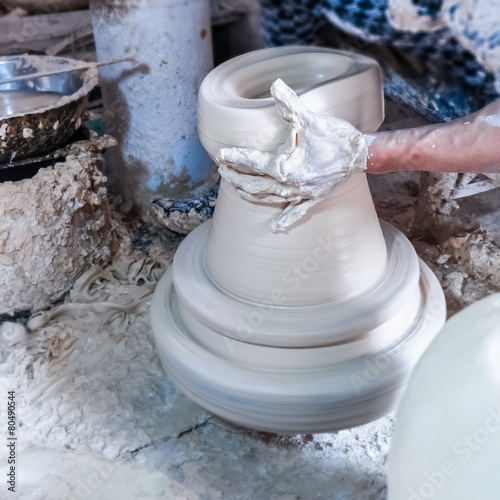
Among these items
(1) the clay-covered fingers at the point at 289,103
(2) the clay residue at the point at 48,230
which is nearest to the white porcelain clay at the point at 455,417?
(1) the clay-covered fingers at the point at 289,103

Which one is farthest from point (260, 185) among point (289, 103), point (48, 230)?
point (48, 230)

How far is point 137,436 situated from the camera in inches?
62.6

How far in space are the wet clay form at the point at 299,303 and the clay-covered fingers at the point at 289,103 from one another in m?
0.05

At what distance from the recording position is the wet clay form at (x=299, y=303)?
1.34 meters

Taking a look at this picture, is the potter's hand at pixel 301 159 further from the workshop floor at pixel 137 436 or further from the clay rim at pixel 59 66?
the clay rim at pixel 59 66

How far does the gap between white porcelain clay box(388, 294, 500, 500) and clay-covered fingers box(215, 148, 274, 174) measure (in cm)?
58

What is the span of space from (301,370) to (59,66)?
1.68 m

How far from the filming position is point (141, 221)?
2.60 metres

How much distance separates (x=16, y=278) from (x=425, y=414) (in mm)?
1620

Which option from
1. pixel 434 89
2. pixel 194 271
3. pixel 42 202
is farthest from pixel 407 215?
pixel 42 202

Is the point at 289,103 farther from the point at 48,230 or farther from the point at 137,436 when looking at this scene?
the point at 48,230

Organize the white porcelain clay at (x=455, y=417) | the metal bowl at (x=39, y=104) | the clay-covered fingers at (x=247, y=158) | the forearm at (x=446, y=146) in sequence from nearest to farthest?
the white porcelain clay at (x=455, y=417) < the forearm at (x=446, y=146) < the clay-covered fingers at (x=247, y=158) < the metal bowl at (x=39, y=104)

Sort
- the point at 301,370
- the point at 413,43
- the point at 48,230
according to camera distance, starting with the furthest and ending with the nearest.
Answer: the point at 48,230, the point at 413,43, the point at 301,370

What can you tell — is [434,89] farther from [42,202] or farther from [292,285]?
[42,202]
